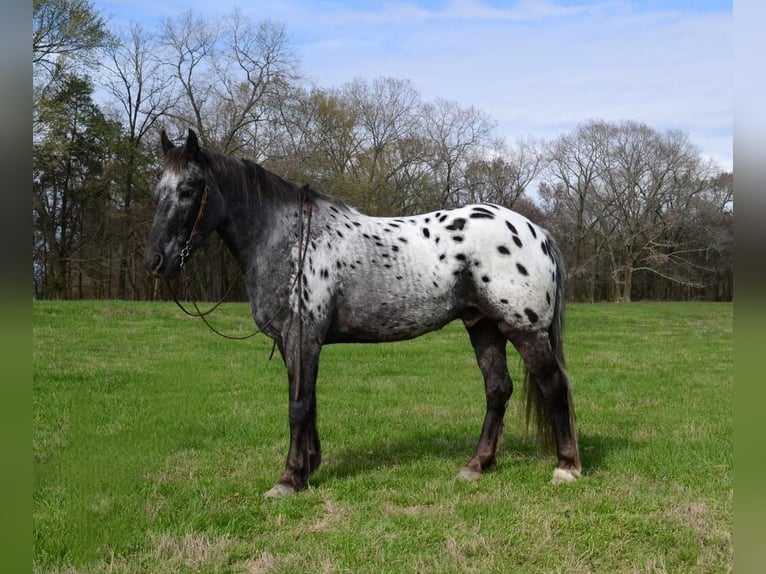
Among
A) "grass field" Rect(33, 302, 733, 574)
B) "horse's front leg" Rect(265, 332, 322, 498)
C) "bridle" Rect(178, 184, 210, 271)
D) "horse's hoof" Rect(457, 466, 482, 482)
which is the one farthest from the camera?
"horse's hoof" Rect(457, 466, 482, 482)

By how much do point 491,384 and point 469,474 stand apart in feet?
2.67

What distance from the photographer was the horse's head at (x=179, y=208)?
169 inches

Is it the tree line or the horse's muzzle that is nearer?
the horse's muzzle

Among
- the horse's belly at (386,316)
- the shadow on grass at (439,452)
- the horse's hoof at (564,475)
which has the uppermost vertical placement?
the horse's belly at (386,316)

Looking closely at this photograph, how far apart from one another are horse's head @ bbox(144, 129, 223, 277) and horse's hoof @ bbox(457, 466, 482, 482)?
2776 mm

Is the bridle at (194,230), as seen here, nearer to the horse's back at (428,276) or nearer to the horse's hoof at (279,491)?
the horse's back at (428,276)

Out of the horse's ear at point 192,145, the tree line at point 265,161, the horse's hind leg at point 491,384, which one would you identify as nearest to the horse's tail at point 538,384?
the horse's hind leg at point 491,384

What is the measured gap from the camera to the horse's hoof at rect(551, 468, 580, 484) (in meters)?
4.69

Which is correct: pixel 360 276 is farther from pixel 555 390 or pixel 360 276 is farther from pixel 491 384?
pixel 555 390

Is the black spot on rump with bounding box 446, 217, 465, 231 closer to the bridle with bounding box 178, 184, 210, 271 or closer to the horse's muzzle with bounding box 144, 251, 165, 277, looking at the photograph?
the bridle with bounding box 178, 184, 210, 271

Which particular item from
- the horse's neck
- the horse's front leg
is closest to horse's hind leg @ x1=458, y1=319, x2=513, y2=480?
the horse's front leg

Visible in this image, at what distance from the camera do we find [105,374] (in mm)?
9172

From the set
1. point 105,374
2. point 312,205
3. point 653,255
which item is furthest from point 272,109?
point 653,255

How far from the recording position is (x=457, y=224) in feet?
16.3
